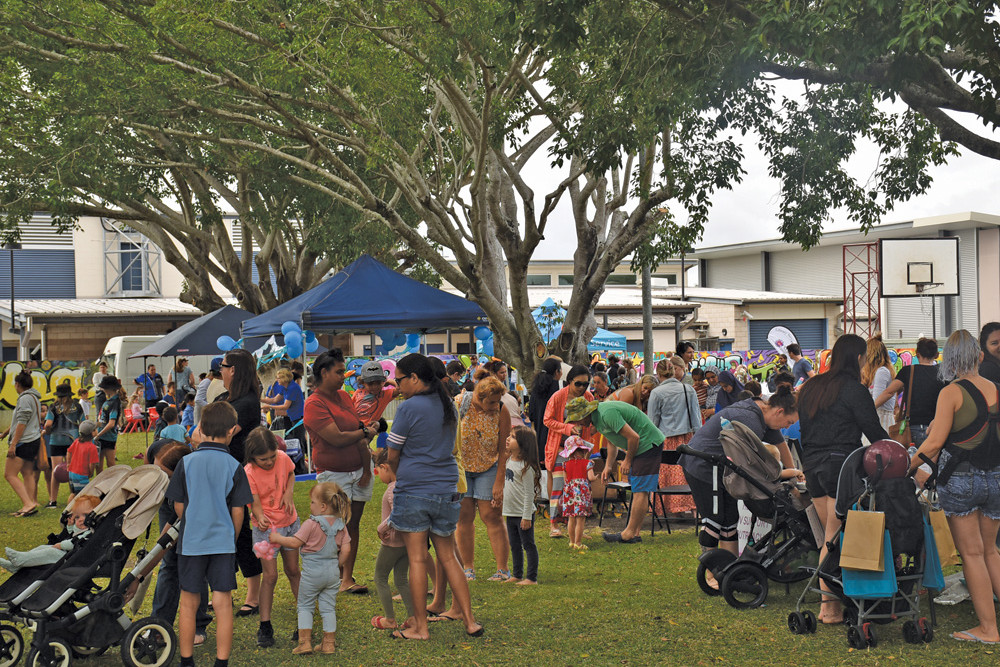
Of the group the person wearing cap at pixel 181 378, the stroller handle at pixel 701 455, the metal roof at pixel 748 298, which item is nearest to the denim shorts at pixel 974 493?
the stroller handle at pixel 701 455

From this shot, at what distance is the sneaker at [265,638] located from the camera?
630 centimetres

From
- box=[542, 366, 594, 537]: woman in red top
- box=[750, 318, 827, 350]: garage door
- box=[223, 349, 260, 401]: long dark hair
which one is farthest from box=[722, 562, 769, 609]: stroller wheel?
box=[750, 318, 827, 350]: garage door

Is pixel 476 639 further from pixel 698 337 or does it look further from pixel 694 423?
pixel 698 337

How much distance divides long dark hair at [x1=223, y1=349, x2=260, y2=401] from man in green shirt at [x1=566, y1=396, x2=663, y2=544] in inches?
118

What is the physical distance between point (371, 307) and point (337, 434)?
634cm

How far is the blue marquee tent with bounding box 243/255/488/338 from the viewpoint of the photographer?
13195 mm

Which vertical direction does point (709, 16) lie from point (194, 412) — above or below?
above

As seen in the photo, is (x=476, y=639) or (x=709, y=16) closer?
(x=476, y=639)

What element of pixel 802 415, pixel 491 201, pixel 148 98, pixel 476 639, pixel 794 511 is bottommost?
pixel 476 639

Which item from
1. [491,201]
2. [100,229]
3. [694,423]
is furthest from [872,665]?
[100,229]

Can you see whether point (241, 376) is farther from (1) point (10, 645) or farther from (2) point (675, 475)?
(2) point (675, 475)

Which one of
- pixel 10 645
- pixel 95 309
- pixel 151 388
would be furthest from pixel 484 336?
pixel 95 309

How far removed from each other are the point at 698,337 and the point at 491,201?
3242 centimetres

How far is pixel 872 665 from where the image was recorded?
5.71 meters
